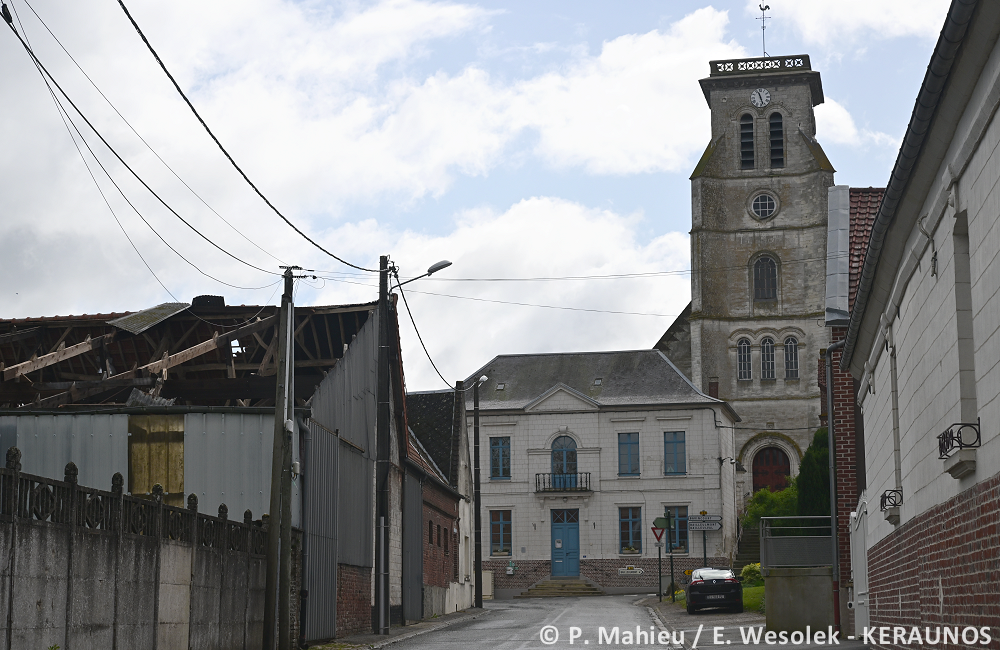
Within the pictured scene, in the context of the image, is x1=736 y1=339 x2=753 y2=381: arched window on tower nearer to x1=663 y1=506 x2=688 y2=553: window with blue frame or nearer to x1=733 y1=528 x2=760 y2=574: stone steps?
x1=663 y1=506 x2=688 y2=553: window with blue frame

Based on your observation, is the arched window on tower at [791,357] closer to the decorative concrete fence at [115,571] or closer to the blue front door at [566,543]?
the blue front door at [566,543]

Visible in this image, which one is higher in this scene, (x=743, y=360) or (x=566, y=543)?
(x=743, y=360)

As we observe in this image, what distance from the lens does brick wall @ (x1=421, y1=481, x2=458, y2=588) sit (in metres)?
34.1

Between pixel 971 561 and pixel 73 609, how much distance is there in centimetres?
879

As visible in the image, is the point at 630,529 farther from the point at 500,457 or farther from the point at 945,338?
the point at 945,338

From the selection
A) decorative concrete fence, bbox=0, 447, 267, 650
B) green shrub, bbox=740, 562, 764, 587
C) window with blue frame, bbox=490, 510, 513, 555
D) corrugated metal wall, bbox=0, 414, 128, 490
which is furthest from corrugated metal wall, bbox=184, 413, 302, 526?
window with blue frame, bbox=490, 510, 513, 555

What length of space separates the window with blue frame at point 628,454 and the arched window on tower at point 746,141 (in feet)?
55.9

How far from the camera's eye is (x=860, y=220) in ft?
64.4

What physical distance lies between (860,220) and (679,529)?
119 feet

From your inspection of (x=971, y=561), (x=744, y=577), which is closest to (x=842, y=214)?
(x=971, y=561)

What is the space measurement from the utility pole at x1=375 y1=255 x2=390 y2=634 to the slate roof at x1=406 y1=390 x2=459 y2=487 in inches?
640

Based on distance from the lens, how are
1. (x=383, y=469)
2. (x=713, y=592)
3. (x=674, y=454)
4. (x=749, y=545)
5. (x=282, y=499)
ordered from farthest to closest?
(x=674, y=454) → (x=749, y=545) → (x=713, y=592) → (x=383, y=469) → (x=282, y=499)

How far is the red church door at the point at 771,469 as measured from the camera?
59.0 metres

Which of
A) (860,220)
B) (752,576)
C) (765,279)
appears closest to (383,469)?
(860,220)
